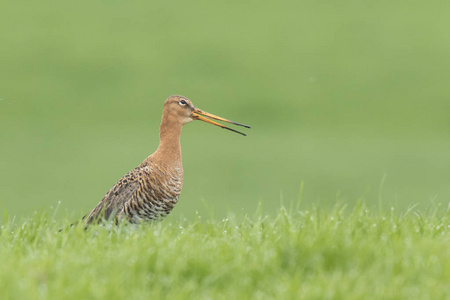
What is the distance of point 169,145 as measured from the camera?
6.84m

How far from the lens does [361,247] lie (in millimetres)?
4879

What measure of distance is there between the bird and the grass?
2.69 feet

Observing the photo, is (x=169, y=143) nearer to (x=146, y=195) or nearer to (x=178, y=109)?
(x=178, y=109)

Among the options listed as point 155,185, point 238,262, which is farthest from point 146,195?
point 238,262

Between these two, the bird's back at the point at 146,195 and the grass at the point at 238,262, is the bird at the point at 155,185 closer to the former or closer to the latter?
the bird's back at the point at 146,195

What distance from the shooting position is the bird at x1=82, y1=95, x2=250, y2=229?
6.62 m

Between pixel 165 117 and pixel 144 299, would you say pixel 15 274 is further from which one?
pixel 165 117

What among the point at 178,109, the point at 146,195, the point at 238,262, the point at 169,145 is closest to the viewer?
the point at 238,262

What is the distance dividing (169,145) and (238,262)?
238 cm

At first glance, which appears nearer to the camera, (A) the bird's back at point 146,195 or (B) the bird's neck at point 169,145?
(A) the bird's back at point 146,195

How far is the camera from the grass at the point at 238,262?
13.9 ft

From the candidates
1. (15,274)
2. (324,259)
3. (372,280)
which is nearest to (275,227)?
(324,259)

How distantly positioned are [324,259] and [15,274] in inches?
76.8

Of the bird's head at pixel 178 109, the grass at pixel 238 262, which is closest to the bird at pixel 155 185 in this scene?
the bird's head at pixel 178 109
